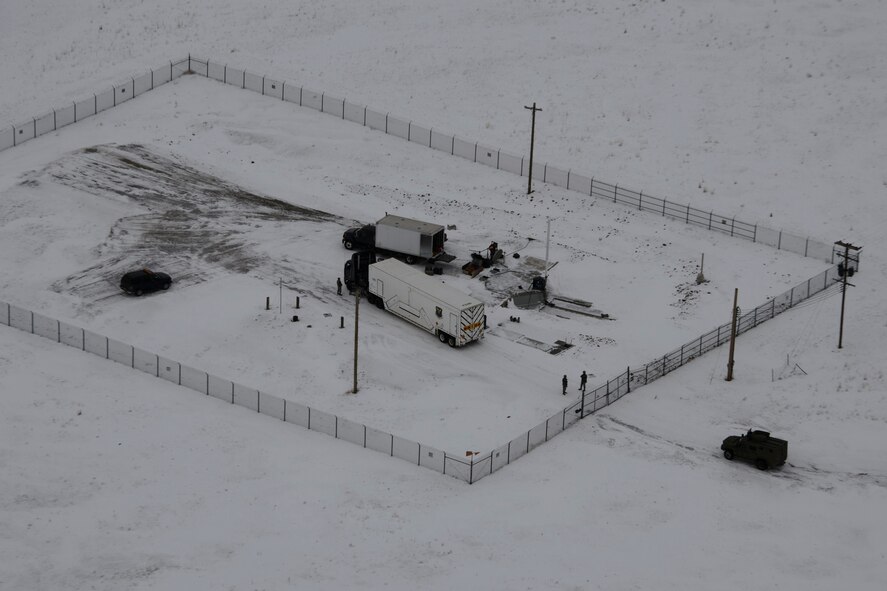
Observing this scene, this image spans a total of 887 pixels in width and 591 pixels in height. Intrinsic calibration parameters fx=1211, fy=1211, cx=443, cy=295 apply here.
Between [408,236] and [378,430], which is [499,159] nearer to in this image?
[408,236]

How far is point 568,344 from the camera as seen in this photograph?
57.3m

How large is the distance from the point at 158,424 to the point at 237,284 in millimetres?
11919

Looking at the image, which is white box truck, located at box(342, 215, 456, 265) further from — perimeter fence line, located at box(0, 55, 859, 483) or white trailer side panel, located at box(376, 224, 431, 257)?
perimeter fence line, located at box(0, 55, 859, 483)

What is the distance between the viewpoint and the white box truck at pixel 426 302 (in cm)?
5594

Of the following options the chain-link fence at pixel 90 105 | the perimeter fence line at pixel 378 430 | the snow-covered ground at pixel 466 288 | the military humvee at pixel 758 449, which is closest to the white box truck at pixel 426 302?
the snow-covered ground at pixel 466 288

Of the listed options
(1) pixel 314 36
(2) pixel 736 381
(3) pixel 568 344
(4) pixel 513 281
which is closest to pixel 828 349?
(2) pixel 736 381

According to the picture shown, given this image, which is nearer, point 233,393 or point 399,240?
point 233,393

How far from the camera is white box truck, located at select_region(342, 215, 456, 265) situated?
2473 inches

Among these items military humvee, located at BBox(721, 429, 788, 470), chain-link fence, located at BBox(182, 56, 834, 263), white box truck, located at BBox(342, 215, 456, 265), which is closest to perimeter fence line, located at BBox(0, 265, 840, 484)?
chain-link fence, located at BBox(182, 56, 834, 263)

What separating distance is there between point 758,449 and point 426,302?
1732 centimetres

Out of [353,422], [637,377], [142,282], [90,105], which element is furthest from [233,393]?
[90,105]

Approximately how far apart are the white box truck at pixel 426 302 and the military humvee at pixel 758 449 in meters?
13.3

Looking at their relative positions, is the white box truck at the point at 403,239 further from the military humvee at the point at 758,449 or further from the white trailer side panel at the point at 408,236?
the military humvee at the point at 758,449

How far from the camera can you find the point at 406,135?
252 ft
